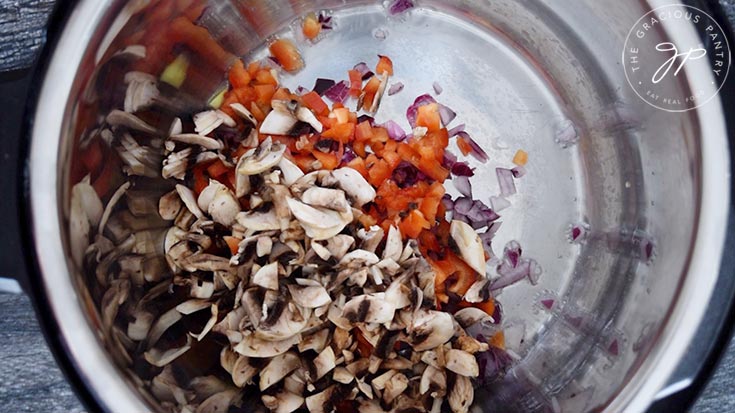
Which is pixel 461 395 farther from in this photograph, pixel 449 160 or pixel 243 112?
pixel 243 112

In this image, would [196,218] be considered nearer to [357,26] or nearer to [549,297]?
[357,26]

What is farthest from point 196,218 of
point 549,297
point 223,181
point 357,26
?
point 549,297

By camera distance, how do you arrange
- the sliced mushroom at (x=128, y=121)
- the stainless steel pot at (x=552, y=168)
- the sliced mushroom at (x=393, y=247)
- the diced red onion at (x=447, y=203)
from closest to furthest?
the stainless steel pot at (x=552, y=168)
the sliced mushroom at (x=128, y=121)
the sliced mushroom at (x=393, y=247)
the diced red onion at (x=447, y=203)

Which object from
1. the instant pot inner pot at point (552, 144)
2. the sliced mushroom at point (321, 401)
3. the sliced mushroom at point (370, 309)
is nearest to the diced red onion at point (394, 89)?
the instant pot inner pot at point (552, 144)

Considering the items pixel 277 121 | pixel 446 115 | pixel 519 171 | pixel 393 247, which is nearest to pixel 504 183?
pixel 519 171

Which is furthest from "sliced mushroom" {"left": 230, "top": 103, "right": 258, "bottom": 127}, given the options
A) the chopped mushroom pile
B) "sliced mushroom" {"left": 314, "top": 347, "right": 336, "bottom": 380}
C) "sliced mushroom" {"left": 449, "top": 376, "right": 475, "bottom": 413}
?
"sliced mushroom" {"left": 449, "top": 376, "right": 475, "bottom": 413}

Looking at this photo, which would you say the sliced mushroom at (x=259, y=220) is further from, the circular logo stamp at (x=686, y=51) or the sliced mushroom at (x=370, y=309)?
the circular logo stamp at (x=686, y=51)
